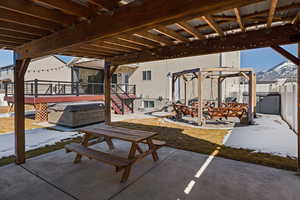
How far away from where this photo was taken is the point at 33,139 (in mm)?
5617

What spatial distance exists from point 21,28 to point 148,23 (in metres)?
2.48

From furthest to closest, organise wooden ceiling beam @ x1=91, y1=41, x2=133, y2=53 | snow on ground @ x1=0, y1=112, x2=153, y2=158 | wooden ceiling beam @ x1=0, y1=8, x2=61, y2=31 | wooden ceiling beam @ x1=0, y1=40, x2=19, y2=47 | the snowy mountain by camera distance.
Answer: the snowy mountain
snow on ground @ x1=0, y1=112, x2=153, y2=158
wooden ceiling beam @ x1=91, y1=41, x2=133, y2=53
wooden ceiling beam @ x1=0, y1=40, x2=19, y2=47
wooden ceiling beam @ x1=0, y1=8, x2=61, y2=31

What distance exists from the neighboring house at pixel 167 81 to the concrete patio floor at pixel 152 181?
9360mm

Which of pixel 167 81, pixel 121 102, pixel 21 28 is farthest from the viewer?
pixel 167 81

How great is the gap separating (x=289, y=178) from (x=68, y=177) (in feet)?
13.3

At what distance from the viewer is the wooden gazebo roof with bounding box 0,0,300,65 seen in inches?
68.8

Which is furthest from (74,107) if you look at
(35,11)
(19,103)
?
(35,11)

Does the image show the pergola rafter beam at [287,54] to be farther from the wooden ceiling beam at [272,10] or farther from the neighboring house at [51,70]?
the neighboring house at [51,70]

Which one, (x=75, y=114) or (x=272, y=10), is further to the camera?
(x=75, y=114)

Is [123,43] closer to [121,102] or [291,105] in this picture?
[291,105]

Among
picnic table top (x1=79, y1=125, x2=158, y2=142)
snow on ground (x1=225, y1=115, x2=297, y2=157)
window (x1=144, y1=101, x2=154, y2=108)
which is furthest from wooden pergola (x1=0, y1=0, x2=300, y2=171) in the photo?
window (x1=144, y1=101, x2=154, y2=108)

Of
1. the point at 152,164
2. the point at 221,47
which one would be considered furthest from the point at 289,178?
the point at 221,47

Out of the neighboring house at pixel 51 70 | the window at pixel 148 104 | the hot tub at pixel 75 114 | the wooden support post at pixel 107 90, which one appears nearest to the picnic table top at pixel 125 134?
the wooden support post at pixel 107 90

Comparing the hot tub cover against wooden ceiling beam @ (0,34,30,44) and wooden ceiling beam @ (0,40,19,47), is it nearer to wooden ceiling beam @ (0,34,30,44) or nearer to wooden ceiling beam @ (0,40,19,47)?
wooden ceiling beam @ (0,40,19,47)
